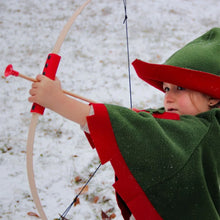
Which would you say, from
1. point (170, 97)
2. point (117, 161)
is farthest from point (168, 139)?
point (170, 97)

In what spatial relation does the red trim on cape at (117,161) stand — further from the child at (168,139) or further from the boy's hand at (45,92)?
the boy's hand at (45,92)

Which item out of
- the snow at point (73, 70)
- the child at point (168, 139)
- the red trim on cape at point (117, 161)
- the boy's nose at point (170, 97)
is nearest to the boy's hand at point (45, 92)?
the child at point (168, 139)

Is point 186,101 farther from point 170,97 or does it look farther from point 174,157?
point 174,157

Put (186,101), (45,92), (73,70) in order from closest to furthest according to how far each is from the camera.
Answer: (45,92)
(186,101)
(73,70)

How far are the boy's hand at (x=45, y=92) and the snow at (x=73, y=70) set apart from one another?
1.58m

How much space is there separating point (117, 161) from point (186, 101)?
0.48 metres

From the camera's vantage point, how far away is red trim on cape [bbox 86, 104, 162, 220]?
105cm

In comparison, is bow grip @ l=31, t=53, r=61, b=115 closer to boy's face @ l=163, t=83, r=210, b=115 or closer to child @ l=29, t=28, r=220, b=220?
child @ l=29, t=28, r=220, b=220

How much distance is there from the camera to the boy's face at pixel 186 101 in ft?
4.38

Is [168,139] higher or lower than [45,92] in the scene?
lower

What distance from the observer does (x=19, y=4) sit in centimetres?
554

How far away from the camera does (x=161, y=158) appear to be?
109 cm

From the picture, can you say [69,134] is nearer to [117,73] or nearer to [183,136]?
Answer: [117,73]

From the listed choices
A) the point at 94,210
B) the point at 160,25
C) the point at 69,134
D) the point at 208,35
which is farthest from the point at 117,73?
the point at 208,35
